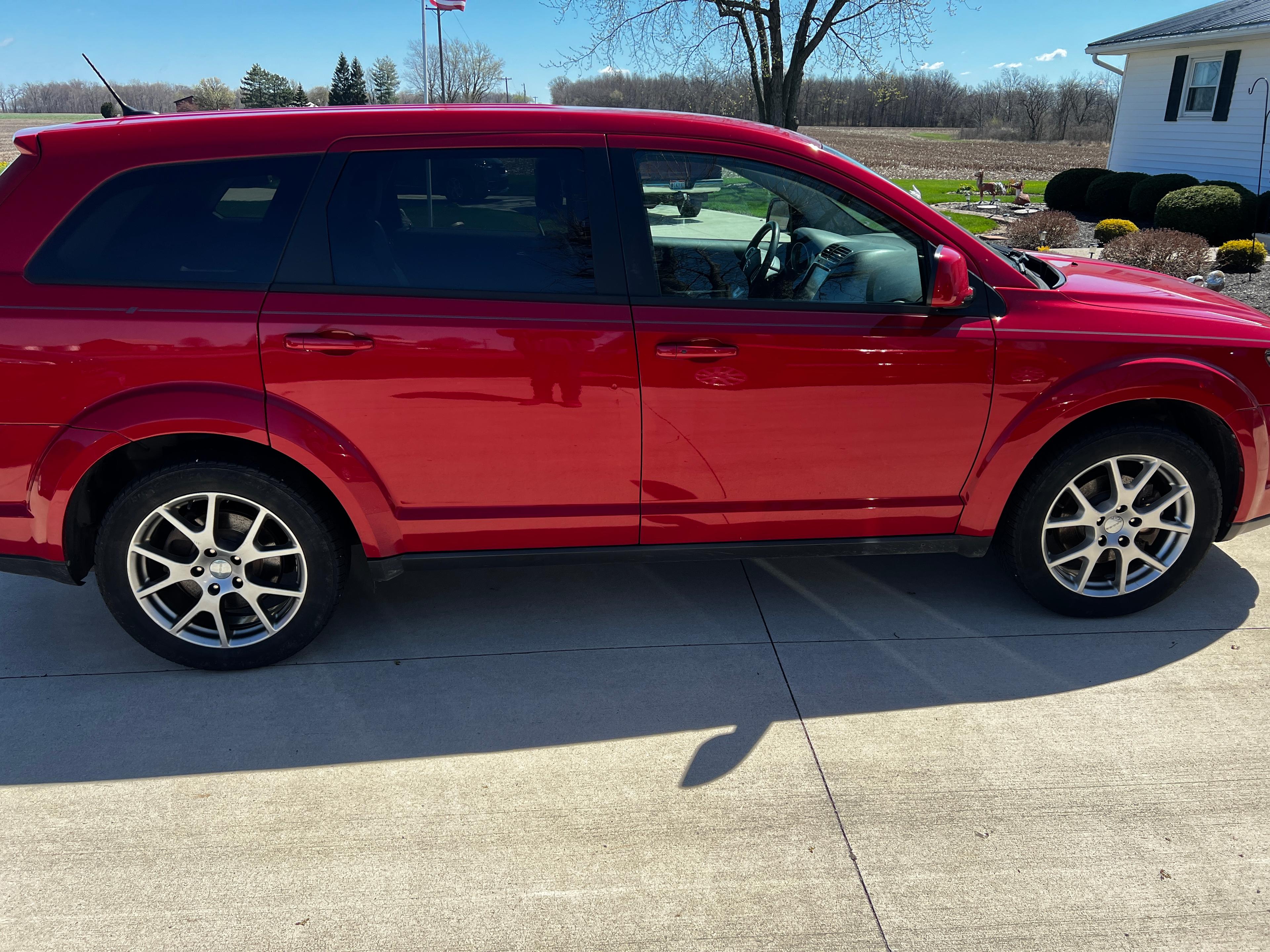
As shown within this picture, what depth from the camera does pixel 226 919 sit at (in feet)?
7.59

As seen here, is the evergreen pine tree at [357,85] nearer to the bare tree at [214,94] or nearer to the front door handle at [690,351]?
the bare tree at [214,94]

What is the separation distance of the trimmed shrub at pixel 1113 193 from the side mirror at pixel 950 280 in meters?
16.8

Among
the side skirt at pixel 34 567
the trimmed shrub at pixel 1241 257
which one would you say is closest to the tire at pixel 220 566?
the side skirt at pixel 34 567

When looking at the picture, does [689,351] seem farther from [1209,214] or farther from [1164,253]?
[1209,214]

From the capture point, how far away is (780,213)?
3.39 m

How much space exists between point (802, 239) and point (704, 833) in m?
2.06

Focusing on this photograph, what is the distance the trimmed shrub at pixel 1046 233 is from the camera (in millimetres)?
14242

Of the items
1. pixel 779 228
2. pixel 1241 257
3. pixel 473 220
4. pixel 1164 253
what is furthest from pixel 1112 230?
pixel 473 220

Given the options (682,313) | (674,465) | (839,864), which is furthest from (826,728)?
(682,313)

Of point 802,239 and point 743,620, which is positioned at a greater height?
point 802,239

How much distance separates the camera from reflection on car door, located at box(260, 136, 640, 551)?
3033mm

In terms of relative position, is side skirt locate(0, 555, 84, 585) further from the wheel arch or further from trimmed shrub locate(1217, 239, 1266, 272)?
trimmed shrub locate(1217, 239, 1266, 272)

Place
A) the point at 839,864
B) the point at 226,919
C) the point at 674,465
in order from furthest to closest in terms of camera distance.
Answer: the point at 674,465
the point at 839,864
the point at 226,919

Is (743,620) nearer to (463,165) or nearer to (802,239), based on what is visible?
(802,239)
